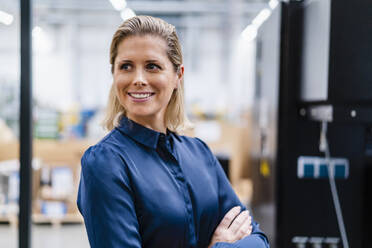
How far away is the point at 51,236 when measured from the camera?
3955 millimetres

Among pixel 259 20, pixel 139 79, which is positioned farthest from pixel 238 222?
pixel 259 20

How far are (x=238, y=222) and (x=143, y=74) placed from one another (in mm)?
532

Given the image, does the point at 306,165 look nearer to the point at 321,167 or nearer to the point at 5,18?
the point at 321,167

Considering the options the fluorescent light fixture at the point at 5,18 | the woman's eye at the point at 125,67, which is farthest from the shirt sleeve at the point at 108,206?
the fluorescent light fixture at the point at 5,18

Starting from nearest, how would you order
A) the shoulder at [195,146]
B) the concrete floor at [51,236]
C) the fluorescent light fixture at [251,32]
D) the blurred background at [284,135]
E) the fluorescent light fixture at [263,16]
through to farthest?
the shoulder at [195,146], the blurred background at [284,135], the fluorescent light fixture at [263,16], the fluorescent light fixture at [251,32], the concrete floor at [51,236]

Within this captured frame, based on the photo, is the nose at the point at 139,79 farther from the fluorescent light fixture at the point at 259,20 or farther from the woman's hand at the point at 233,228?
the fluorescent light fixture at the point at 259,20

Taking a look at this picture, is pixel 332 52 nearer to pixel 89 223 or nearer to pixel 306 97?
pixel 306 97

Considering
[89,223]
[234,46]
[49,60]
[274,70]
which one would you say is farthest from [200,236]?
[49,60]

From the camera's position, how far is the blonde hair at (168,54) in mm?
958

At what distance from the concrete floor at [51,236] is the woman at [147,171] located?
9.96 ft

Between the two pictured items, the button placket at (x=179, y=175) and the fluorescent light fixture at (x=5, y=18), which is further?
the fluorescent light fixture at (x=5, y=18)

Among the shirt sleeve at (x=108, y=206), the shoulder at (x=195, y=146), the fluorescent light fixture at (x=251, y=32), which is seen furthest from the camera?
the fluorescent light fixture at (x=251, y=32)

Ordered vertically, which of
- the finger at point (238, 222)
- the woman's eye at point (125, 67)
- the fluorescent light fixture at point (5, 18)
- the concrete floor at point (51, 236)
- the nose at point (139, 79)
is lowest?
the concrete floor at point (51, 236)

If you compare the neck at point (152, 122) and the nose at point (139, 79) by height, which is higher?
the nose at point (139, 79)
